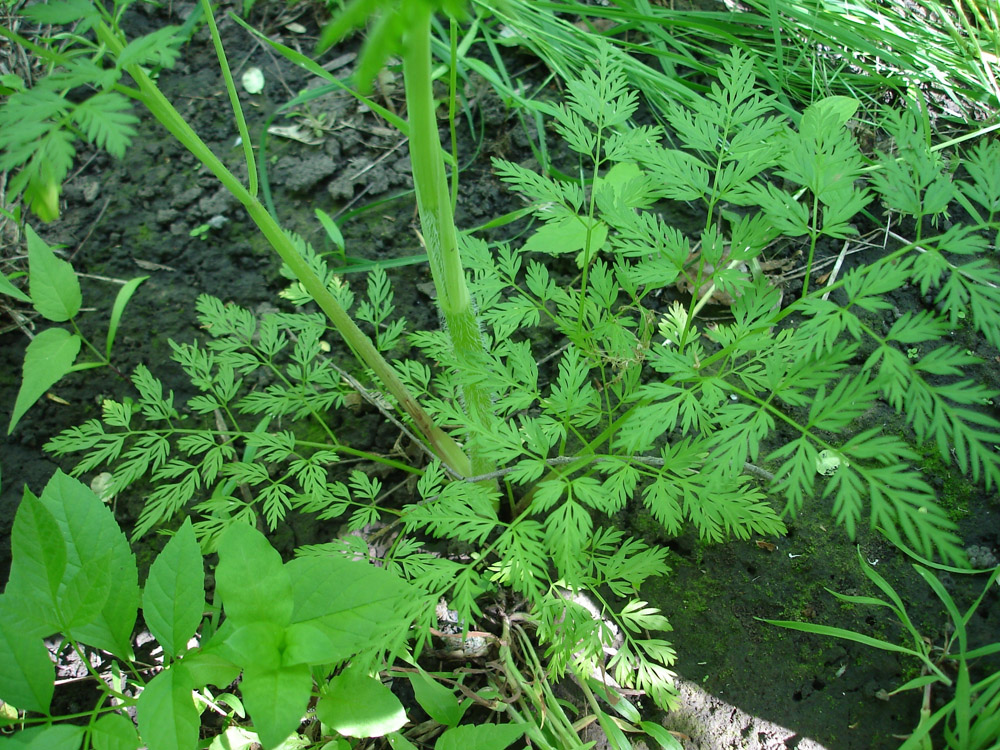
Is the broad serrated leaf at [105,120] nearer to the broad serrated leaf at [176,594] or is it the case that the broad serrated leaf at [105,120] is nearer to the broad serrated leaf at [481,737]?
the broad serrated leaf at [176,594]

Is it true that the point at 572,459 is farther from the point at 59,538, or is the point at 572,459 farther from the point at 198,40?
the point at 198,40

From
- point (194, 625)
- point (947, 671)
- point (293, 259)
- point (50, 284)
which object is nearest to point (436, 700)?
point (194, 625)

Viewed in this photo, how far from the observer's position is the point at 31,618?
3.45 ft

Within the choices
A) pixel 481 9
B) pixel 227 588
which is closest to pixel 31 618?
pixel 227 588

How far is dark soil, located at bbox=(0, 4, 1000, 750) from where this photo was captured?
4.41 ft

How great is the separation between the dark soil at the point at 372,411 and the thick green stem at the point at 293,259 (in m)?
0.36

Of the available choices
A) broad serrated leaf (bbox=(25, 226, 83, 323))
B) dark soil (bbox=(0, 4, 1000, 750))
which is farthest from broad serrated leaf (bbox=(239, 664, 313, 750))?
broad serrated leaf (bbox=(25, 226, 83, 323))

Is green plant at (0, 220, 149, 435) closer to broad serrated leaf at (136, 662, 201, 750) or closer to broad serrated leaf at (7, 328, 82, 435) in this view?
broad serrated leaf at (7, 328, 82, 435)

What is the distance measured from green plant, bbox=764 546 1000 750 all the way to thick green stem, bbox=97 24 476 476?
88cm

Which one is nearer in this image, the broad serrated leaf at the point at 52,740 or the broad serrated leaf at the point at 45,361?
the broad serrated leaf at the point at 52,740

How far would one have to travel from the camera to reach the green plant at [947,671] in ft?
3.76

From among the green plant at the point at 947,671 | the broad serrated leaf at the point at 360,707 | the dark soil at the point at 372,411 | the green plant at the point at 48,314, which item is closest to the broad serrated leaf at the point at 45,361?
the green plant at the point at 48,314

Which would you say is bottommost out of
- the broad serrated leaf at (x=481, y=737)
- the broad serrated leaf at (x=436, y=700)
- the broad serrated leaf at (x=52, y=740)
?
the broad serrated leaf at (x=436, y=700)

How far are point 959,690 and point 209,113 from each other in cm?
274
